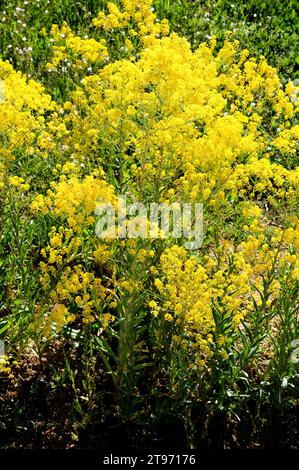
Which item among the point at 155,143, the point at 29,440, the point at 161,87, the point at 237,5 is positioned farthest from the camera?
the point at 237,5

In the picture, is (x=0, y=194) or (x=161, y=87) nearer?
(x=161, y=87)

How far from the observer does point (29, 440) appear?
359 centimetres

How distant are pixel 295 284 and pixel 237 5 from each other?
5577mm

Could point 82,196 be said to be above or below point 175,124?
below

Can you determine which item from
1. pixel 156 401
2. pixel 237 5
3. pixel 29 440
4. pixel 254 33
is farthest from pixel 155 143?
pixel 237 5

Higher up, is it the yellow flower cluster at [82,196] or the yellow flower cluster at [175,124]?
the yellow flower cluster at [175,124]

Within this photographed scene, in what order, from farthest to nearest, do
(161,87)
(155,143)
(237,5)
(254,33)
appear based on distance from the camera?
(237,5), (254,33), (155,143), (161,87)

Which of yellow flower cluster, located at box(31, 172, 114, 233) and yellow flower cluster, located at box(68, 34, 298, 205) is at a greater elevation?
yellow flower cluster, located at box(68, 34, 298, 205)

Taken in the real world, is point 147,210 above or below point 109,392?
above

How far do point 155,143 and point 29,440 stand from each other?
1.76 m

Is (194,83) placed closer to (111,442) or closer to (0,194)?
(0,194)

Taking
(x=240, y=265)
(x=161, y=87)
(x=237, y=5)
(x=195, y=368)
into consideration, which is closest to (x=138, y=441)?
(x=195, y=368)

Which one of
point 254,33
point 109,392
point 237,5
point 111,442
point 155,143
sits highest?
point 237,5

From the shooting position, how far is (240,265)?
3.52 m
